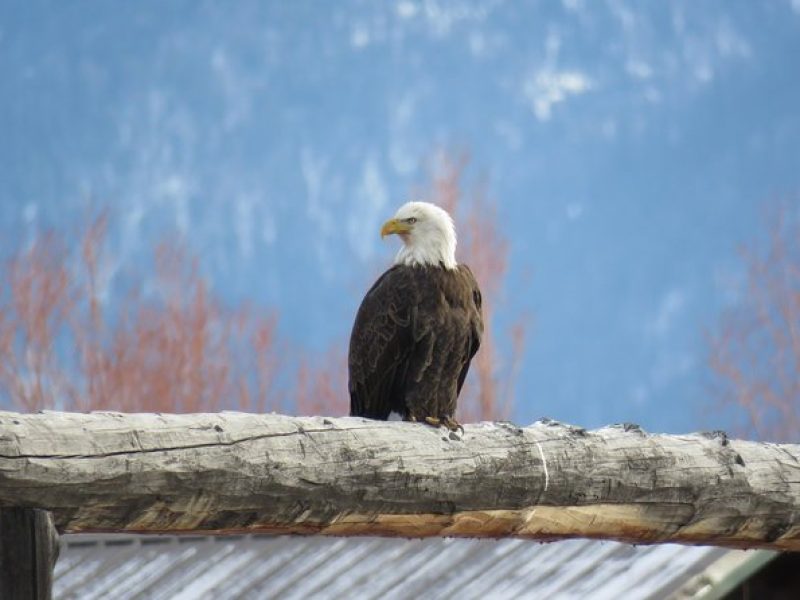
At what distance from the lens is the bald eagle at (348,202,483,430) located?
18.6 ft

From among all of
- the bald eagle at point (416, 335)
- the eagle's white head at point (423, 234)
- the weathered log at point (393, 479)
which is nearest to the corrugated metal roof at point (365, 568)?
the bald eagle at point (416, 335)

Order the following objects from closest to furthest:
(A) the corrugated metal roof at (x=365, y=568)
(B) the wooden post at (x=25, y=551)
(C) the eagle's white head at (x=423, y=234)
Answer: (B) the wooden post at (x=25, y=551)
(C) the eagle's white head at (x=423, y=234)
(A) the corrugated metal roof at (x=365, y=568)

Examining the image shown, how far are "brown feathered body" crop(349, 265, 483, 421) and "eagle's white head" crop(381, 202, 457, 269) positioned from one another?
2.2 inches

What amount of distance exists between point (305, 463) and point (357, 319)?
2346mm

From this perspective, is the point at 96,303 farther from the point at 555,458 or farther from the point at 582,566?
the point at 555,458

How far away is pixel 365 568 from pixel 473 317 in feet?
6.67

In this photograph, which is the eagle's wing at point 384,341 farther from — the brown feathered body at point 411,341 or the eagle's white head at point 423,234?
the eagle's white head at point 423,234

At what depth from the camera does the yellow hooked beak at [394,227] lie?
6137 millimetres

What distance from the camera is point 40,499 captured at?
2.99 meters

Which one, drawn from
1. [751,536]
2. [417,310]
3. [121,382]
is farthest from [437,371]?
[121,382]

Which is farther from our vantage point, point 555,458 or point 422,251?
point 422,251

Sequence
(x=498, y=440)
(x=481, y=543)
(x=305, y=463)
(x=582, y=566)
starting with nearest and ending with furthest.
A: (x=305, y=463)
(x=498, y=440)
(x=582, y=566)
(x=481, y=543)

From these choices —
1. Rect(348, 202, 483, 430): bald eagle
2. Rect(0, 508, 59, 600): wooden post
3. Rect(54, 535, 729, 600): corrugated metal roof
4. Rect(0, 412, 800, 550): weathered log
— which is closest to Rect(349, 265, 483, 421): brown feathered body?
Rect(348, 202, 483, 430): bald eagle

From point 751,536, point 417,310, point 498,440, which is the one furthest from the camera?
point 417,310
